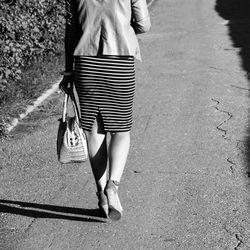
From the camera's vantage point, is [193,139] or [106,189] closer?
[106,189]

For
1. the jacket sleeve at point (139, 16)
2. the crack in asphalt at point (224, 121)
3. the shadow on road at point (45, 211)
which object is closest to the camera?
the jacket sleeve at point (139, 16)

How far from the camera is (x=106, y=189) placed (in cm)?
469

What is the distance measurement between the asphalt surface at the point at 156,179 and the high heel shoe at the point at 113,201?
0.36ft

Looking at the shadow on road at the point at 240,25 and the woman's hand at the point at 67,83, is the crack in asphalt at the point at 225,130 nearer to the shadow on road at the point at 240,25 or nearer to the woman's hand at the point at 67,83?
the shadow on road at the point at 240,25

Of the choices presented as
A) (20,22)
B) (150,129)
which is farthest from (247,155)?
(20,22)

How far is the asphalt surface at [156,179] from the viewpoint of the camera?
4.72 metres

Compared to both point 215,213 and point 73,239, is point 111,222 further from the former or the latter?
point 215,213

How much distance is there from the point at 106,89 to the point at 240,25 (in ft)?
37.9

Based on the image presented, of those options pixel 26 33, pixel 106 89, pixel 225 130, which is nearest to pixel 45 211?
pixel 106 89

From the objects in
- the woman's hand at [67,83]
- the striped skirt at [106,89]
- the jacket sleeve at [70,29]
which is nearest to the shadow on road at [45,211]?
the striped skirt at [106,89]

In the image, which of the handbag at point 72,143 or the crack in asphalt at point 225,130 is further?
the crack in asphalt at point 225,130

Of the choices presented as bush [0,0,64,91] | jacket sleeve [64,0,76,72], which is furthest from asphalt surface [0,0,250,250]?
jacket sleeve [64,0,76,72]

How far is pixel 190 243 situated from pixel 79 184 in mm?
1511

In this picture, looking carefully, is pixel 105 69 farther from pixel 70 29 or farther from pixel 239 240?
pixel 239 240
